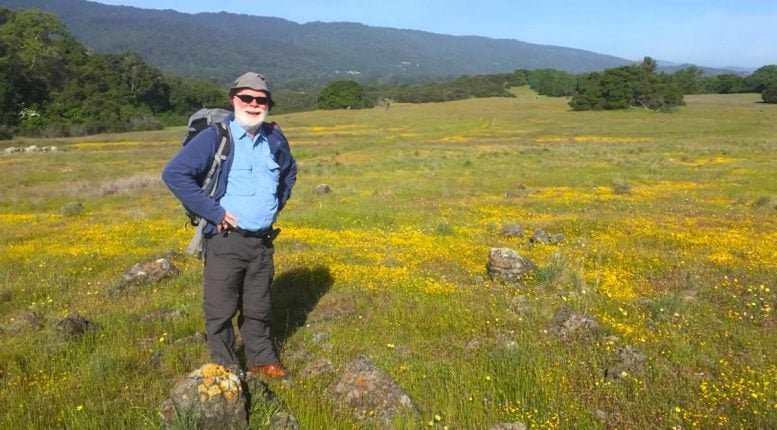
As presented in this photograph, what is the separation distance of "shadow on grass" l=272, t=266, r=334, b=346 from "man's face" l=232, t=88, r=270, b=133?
2.22 meters

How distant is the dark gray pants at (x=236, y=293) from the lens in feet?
14.2

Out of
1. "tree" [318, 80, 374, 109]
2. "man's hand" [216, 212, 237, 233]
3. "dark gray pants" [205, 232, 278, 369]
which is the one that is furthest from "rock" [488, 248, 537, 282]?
"tree" [318, 80, 374, 109]

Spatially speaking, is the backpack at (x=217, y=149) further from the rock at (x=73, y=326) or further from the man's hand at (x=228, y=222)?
the rock at (x=73, y=326)

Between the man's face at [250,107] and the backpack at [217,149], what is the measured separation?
16cm

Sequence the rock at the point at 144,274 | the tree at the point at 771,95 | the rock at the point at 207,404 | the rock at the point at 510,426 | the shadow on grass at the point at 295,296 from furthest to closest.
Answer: the tree at the point at 771,95
the rock at the point at 144,274
the shadow on grass at the point at 295,296
the rock at the point at 510,426
the rock at the point at 207,404

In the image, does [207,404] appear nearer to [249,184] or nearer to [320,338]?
[249,184]

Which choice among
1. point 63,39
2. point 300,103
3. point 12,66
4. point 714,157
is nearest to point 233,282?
point 714,157

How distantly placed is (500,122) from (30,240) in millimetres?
61708

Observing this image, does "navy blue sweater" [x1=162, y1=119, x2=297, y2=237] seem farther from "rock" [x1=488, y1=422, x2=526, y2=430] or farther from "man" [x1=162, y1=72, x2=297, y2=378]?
"rock" [x1=488, y1=422, x2=526, y2=430]

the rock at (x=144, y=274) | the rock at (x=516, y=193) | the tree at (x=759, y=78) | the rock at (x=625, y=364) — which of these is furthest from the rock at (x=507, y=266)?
the tree at (x=759, y=78)

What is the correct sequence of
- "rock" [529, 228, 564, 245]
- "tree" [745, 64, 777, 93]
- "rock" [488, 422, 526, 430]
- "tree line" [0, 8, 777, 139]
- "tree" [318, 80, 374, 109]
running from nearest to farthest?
1. "rock" [488, 422, 526, 430]
2. "rock" [529, 228, 564, 245]
3. "tree line" [0, 8, 777, 139]
4. "tree" [318, 80, 374, 109]
5. "tree" [745, 64, 777, 93]

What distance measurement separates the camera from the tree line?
68.5 meters

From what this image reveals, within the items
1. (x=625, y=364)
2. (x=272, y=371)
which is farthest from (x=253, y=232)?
(x=625, y=364)

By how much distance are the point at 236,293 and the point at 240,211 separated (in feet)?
2.40
